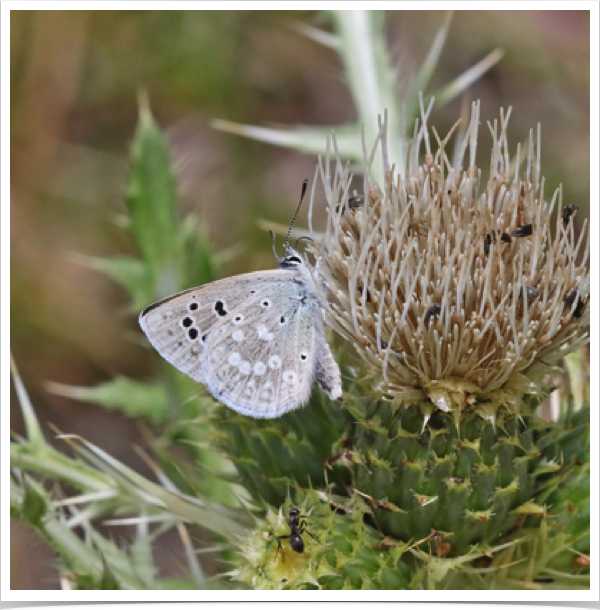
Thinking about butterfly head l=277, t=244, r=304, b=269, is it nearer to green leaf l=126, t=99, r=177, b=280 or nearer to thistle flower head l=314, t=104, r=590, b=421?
thistle flower head l=314, t=104, r=590, b=421

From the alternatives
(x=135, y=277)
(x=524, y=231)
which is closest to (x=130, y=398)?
(x=135, y=277)

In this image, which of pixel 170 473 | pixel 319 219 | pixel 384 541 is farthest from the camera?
pixel 319 219

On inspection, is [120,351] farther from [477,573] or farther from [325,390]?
[477,573]

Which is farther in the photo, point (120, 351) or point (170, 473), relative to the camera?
point (120, 351)

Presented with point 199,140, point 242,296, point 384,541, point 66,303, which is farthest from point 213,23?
point 384,541

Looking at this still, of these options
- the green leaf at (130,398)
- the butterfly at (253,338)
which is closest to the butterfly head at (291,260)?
the butterfly at (253,338)

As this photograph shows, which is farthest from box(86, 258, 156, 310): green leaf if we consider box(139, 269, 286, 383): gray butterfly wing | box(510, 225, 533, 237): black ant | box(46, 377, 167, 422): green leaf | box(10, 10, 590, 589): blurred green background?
box(510, 225, 533, 237): black ant

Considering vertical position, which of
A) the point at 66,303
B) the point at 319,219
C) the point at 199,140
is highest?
the point at 199,140

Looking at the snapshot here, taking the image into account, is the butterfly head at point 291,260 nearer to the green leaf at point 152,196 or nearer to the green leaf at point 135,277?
Result: the green leaf at point 152,196
